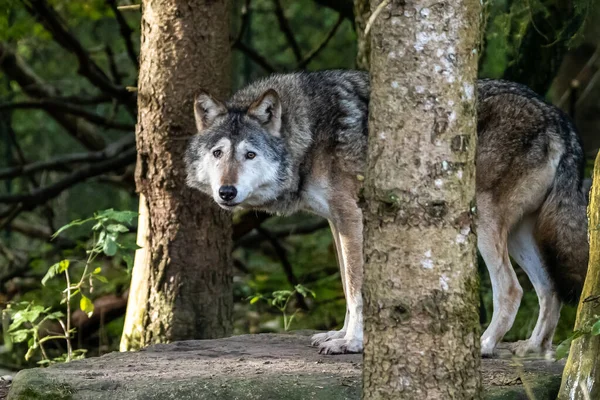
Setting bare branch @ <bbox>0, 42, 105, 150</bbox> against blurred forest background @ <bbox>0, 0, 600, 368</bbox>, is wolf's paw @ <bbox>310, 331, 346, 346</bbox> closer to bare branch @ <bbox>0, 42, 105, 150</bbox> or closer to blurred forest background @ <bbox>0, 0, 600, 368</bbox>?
blurred forest background @ <bbox>0, 0, 600, 368</bbox>

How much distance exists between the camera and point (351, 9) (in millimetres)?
9164

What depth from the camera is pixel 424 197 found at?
A: 351cm

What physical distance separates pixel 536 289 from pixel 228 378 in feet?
8.08

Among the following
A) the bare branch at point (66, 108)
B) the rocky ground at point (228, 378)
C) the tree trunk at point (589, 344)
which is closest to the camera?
the tree trunk at point (589, 344)

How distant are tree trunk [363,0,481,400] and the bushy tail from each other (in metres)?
2.15

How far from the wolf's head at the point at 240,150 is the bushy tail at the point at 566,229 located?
177 cm

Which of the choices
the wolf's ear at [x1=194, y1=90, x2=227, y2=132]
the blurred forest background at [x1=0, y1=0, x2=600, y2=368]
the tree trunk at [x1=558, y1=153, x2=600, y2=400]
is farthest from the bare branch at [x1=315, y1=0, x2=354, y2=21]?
the tree trunk at [x1=558, y1=153, x2=600, y2=400]

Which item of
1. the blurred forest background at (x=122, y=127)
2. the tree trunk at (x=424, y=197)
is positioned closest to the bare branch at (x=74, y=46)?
the blurred forest background at (x=122, y=127)

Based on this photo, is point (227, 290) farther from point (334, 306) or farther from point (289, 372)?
point (334, 306)

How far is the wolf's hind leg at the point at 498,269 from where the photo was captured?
5.68 metres

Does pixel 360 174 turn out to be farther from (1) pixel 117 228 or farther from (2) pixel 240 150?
(1) pixel 117 228

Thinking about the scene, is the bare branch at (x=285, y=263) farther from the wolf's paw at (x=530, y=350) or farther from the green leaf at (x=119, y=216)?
the wolf's paw at (x=530, y=350)

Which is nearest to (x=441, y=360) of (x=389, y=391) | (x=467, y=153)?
(x=389, y=391)

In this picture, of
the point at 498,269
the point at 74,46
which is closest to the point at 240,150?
the point at 498,269
